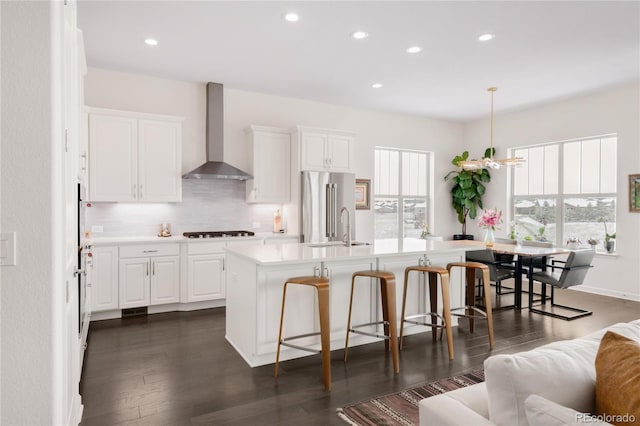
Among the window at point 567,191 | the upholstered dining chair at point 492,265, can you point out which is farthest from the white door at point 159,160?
the window at point 567,191

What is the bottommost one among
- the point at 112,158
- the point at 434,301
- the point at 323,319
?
the point at 434,301

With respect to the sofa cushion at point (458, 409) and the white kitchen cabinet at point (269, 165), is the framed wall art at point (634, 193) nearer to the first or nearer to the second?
the white kitchen cabinet at point (269, 165)

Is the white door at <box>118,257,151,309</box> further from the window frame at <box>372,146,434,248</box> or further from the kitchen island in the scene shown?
the window frame at <box>372,146,434,248</box>

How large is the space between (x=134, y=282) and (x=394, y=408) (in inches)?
134

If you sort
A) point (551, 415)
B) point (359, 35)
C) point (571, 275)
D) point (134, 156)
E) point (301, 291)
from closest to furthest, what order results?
point (551, 415) → point (301, 291) → point (359, 35) → point (571, 275) → point (134, 156)

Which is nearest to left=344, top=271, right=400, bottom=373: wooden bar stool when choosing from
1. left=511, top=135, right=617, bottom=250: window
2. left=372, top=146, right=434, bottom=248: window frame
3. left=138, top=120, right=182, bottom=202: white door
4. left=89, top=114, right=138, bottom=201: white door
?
left=138, top=120, right=182, bottom=202: white door

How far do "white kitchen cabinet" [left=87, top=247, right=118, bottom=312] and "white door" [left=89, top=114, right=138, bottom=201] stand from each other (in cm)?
68

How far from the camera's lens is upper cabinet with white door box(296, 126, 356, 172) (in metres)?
5.57

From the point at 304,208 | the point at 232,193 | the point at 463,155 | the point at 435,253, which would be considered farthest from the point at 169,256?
the point at 463,155

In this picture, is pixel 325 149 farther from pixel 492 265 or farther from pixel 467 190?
pixel 467 190

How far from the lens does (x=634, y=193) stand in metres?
5.55

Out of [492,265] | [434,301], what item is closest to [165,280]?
[434,301]

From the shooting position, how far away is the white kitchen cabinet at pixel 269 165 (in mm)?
5535

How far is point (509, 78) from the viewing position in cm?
525
